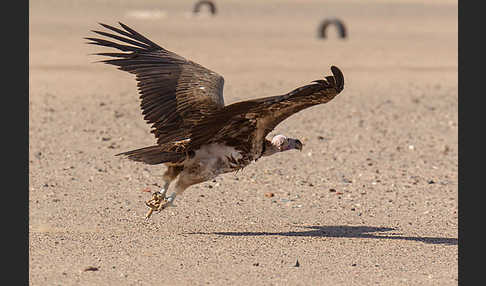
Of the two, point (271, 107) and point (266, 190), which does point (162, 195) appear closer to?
point (271, 107)

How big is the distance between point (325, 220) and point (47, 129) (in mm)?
6107

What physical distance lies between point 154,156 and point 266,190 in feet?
9.68

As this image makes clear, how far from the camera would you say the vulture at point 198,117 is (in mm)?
7844

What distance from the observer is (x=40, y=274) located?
7.48 meters

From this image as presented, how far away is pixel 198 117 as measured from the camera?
8945 mm

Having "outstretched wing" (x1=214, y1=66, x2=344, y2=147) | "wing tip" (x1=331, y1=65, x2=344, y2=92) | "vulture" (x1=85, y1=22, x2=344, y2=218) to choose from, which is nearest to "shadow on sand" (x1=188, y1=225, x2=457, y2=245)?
"vulture" (x1=85, y1=22, x2=344, y2=218)

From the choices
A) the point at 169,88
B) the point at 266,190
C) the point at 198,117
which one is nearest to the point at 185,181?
the point at 198,117

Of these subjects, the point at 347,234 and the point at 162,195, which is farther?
the point at 347,234

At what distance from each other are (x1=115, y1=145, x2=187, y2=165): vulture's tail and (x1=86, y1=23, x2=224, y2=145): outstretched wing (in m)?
0.24

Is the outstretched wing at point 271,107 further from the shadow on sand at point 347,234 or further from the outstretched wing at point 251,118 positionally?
the shadow on sand at point 347,234

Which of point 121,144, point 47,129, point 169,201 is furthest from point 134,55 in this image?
point 47,129

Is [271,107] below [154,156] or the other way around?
the other way around

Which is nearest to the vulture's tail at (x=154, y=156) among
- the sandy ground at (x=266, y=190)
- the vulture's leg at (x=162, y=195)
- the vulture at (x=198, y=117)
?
the vulture at (x=198, y=117)

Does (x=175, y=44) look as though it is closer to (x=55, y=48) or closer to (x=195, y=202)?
(x=55, y=48)
